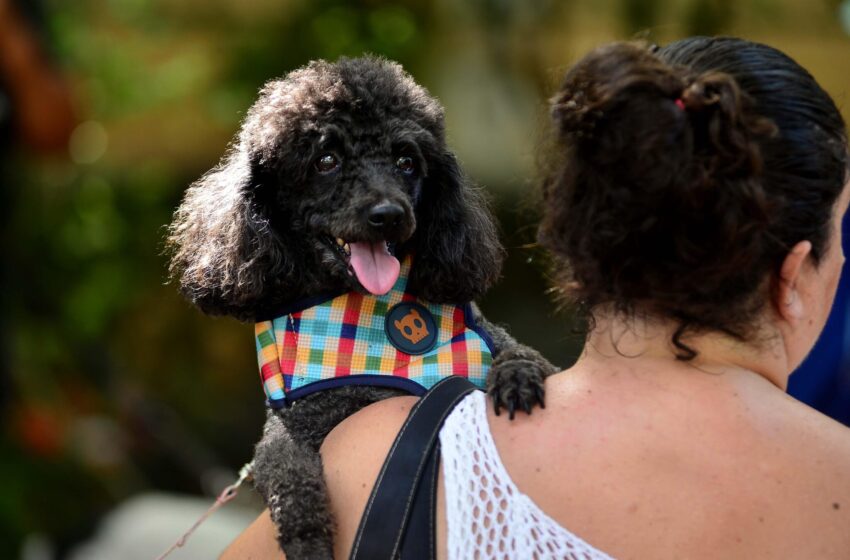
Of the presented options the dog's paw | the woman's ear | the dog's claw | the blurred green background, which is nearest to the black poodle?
the dog's paw

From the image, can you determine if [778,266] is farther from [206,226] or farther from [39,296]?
[39,296]

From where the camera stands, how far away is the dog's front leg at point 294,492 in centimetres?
154

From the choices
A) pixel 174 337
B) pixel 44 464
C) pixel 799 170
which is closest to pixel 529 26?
pixel 174 337

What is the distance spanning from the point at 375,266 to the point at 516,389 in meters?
0.56

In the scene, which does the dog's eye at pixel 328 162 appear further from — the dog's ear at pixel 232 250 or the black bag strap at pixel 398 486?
the black bag strap at pixel 398 486

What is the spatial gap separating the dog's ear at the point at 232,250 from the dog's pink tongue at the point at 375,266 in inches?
5.7

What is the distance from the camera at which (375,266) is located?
74.9 inches

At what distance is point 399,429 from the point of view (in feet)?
4.48

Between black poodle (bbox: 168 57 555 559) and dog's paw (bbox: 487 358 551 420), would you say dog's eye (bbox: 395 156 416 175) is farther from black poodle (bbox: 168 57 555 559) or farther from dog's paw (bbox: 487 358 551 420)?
dog's paw (bbox: 487 358 551 420)

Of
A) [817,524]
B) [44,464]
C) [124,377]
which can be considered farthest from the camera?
[124,377]

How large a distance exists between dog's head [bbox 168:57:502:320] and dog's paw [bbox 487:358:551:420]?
1.32 feet

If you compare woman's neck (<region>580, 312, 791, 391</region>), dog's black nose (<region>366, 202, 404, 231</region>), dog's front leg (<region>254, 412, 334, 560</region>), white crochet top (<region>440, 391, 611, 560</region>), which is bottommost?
dog's front leg (<region>254, 412, 334, 560</region>)

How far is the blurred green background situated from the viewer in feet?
15.6

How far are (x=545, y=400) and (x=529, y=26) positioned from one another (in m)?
3.95
